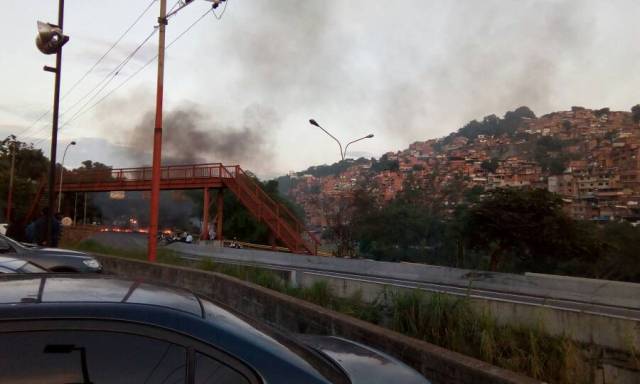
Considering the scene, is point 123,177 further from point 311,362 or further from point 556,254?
point 311,362

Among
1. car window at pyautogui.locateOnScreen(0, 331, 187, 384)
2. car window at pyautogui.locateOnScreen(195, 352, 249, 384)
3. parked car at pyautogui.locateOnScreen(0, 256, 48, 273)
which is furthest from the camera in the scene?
parked car at pyautogui.locateOnScreen(0, 256, 48, 273)

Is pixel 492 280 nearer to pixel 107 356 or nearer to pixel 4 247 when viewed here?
pixel 4 247

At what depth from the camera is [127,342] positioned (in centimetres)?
199

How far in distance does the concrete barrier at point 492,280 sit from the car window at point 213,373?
7117 mm

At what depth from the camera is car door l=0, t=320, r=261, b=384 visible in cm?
186

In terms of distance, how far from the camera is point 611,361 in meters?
6.18

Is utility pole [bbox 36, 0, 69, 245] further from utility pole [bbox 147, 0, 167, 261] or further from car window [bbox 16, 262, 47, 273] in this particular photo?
car window [bbox 16, 262, 47, 273]

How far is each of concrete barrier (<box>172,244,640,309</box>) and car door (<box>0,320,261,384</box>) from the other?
Answer: 7177mm

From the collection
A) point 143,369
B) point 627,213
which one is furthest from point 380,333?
point 627,213

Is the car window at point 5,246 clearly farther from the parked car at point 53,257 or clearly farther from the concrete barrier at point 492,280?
the concrete barrier at point 492,280

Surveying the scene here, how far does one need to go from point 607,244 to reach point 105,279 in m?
24.8

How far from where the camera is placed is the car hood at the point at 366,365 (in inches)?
105

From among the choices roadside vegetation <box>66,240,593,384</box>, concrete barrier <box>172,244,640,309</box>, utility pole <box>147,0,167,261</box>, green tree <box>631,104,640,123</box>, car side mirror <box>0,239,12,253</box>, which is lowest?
concrete barrier <box>172,244,640,309</box>

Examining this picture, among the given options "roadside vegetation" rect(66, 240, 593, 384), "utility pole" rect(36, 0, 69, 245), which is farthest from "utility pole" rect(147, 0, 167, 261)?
"roadside vegetation" rect(66, 240, 593, 384)
